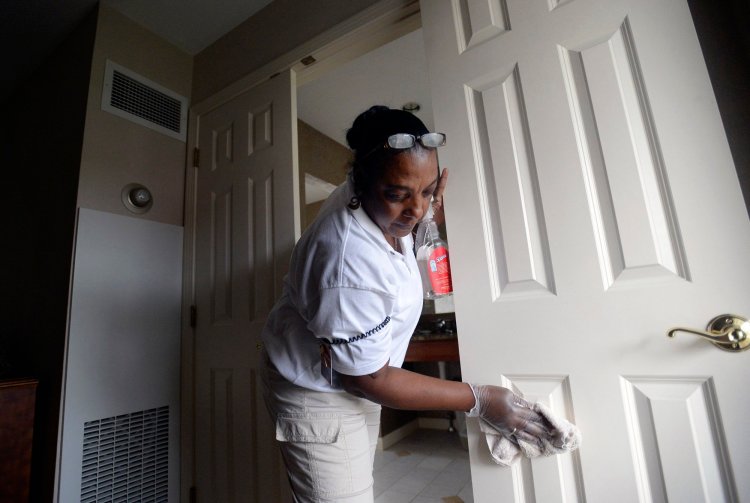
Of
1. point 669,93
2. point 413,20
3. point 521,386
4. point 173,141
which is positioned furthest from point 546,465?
point 173,141

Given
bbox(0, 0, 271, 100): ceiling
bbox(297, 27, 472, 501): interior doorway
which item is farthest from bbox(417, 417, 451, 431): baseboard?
bbox(0, 0, 271, 100): ceiling

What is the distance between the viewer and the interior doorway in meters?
2.28

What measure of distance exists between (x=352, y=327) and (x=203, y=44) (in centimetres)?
209

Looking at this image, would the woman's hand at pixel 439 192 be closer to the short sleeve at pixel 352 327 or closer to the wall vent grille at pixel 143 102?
the short sleeve at pixel 352 327

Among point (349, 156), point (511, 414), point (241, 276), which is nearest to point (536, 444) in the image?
point (511, 414)

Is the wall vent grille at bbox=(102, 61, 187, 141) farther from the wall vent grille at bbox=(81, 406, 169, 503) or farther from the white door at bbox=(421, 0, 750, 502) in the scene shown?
the white door at bbox=(421, 0, 750, 502)

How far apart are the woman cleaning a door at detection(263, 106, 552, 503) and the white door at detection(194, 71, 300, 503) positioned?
62cm

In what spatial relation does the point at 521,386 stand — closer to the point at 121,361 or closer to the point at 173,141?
the point at 121,361

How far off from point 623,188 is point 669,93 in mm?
216

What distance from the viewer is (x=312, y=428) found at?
2.90ft

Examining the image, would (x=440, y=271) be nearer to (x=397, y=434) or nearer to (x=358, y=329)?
(x=358, y=329)

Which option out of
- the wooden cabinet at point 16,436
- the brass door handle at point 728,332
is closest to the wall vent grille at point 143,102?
the wooden cabinet at point 16,436

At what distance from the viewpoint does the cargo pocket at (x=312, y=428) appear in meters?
0.88

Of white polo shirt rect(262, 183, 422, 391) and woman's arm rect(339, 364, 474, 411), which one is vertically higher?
white polo shirt rect(262, 183, 422, 391)
